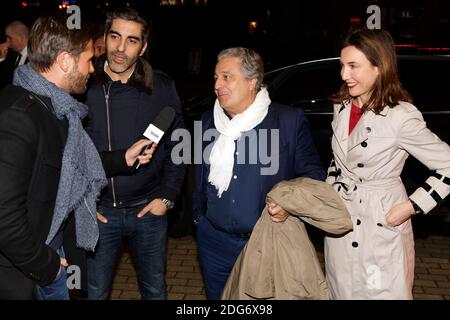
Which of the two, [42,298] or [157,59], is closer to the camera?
[42,298]

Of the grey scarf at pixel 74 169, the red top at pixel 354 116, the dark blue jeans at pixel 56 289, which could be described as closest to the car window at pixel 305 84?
the red top at pixel 354 116

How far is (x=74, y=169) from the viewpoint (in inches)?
111

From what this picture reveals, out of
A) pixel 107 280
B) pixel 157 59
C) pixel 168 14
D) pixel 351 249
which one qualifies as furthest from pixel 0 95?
pixel 168 14

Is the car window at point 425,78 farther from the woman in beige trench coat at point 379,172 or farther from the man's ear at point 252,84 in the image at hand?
the man's ear at point 252,84

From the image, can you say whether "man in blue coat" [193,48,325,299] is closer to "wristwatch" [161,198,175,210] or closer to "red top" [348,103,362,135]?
"red top" [348,103,362,135]

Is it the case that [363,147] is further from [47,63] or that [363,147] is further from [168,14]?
[168,14]

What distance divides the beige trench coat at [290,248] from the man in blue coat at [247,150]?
33 cm

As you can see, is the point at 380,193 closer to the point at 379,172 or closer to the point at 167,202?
the point at 379,172

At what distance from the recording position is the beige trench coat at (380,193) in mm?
3217

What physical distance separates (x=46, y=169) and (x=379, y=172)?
74.4 inches

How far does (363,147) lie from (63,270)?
1.83m

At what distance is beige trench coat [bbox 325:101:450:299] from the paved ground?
1810mm

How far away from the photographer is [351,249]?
3.40 meters

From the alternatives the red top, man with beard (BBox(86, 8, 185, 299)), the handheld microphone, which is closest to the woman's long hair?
the red top
